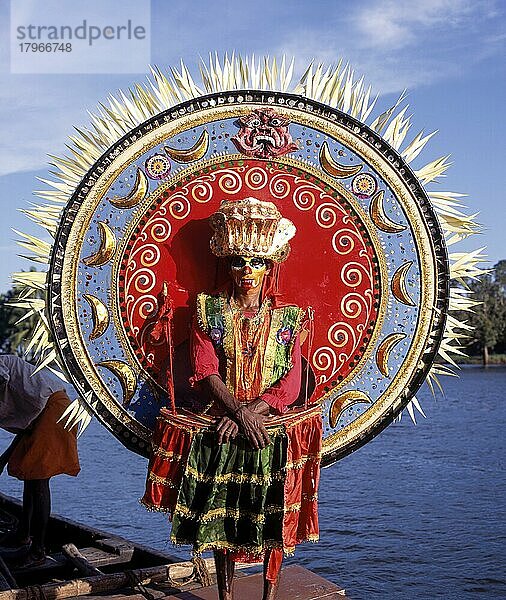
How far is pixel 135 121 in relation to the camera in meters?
3.86

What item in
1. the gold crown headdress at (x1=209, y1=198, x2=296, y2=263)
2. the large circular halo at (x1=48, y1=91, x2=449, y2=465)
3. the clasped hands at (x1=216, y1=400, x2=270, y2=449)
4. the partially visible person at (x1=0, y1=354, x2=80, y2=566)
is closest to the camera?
the clasped hands at (x1=216, y1=400, x2=270, y2=449)

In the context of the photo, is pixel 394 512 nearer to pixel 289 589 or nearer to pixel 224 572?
pixel 289 589

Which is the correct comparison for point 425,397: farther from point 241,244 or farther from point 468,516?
point 241,244

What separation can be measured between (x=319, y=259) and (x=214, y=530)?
1325 millimetres

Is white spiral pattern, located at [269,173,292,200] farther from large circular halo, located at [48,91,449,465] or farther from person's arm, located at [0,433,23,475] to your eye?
person's arm, located at [0,433,23,475]

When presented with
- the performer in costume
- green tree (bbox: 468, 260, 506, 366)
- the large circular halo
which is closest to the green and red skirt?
the performer in costume

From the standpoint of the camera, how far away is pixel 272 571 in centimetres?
370

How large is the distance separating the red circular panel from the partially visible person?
1405 mm

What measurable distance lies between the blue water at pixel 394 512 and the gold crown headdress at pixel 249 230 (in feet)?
19.3

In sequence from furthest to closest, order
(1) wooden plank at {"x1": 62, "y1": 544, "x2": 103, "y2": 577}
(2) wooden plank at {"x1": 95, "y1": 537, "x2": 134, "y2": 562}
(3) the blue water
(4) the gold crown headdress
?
1. (3) the blue water
2. (2) wooden plank at {"x1": 95, "y1": 537, "x2": 134, "y2": 562}
3. (1) wooden plank at {"x1": 62, "y1": 544, "x2": 103, "y2": 577}
4. (4) the gold crown headdress

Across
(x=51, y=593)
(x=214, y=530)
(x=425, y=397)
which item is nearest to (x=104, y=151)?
(x=214, y=530)

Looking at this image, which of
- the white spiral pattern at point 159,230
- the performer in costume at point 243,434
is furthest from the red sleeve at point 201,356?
the white spiral pattern at point 159,230

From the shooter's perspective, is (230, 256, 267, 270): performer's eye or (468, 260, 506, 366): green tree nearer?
(230, 256, 267, 270): performer's eye

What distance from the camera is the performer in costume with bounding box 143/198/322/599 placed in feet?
11.7
